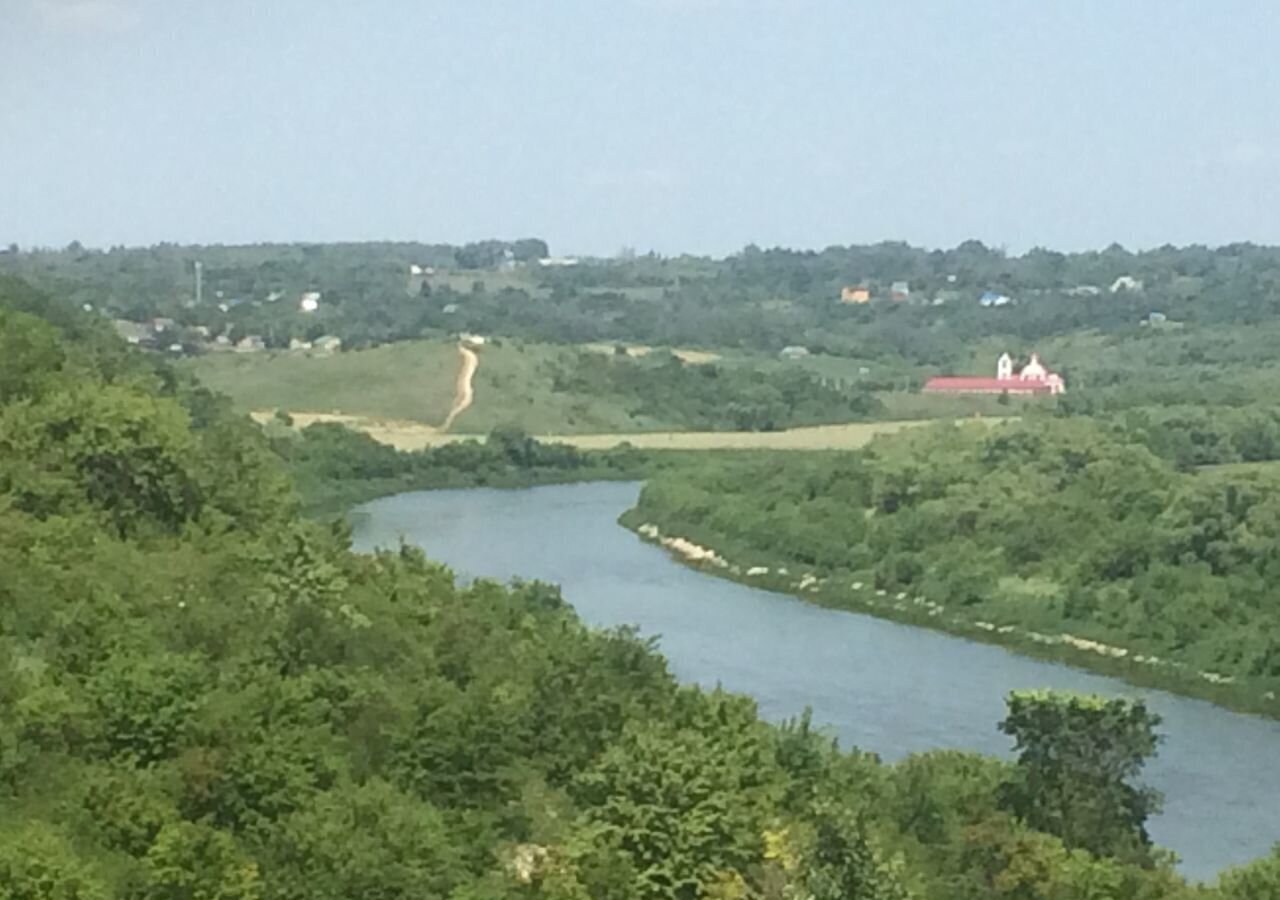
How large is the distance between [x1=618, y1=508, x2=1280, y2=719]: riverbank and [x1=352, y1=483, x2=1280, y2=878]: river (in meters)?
0.15

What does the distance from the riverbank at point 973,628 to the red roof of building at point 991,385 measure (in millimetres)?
9102

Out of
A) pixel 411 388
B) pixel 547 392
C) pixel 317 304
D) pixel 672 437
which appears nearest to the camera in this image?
pixel 672 437

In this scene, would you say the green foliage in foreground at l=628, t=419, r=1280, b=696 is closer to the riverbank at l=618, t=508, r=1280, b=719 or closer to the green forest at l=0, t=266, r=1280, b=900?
the riverbank at l=618, t=508, r=1280, b=719

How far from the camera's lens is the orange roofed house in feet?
87.9

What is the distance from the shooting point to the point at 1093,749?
8.03 m

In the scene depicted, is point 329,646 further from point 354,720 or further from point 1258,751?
point 1258,751

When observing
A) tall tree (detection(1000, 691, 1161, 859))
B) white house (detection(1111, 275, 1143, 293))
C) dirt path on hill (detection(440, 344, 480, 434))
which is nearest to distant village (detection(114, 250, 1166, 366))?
white house (detection(1111, 275, 1143, 293))

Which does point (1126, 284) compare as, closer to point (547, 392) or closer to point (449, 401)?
point (547, 392)

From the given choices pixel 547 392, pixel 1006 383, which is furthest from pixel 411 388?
pixel 1006 383

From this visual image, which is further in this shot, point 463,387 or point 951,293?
point 951,293

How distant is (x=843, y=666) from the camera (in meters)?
12.7

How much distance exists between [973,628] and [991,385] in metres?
13.0

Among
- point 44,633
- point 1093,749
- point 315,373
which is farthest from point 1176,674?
point 315,373

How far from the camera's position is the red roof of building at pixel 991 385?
87.9 ft
